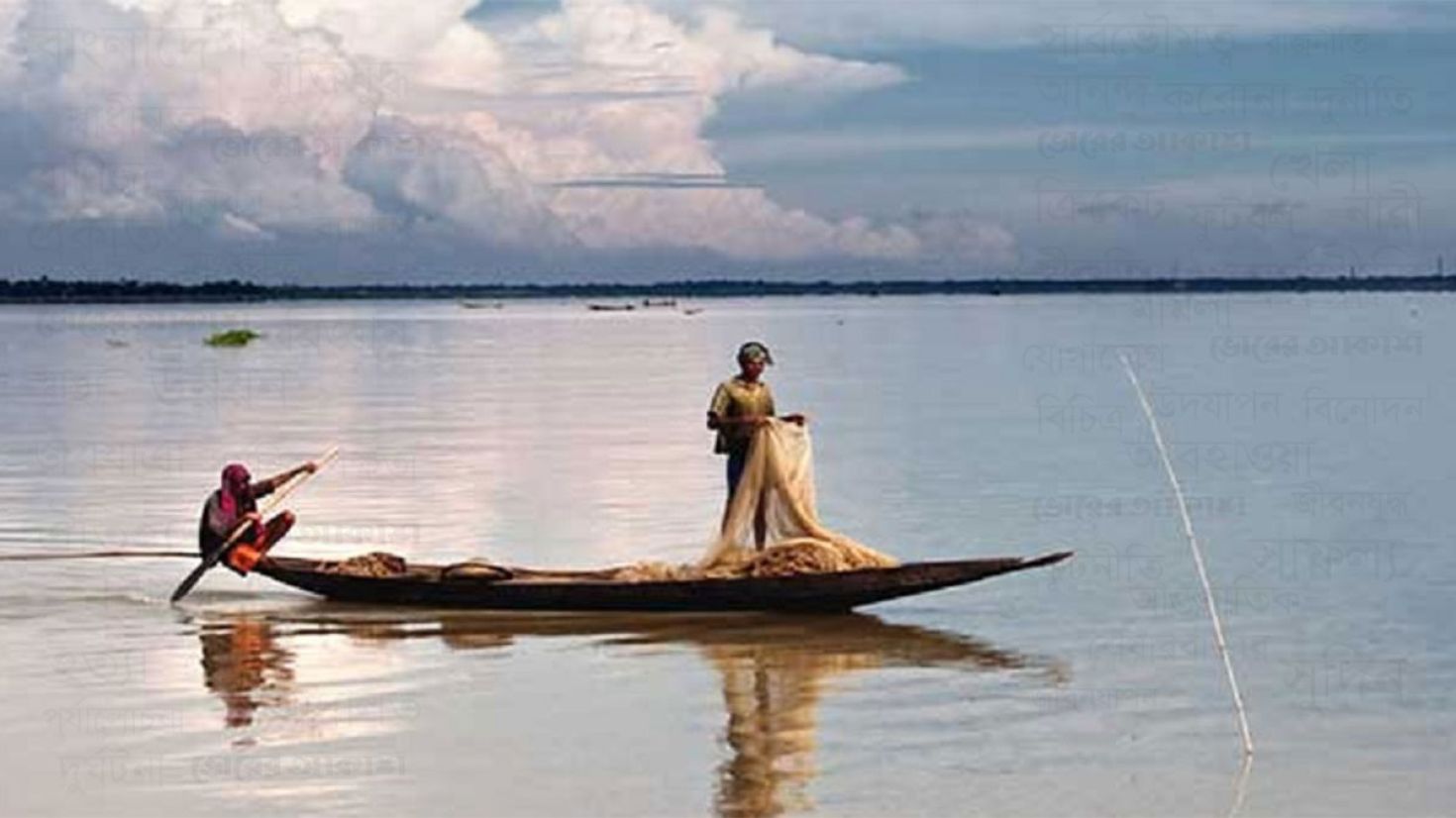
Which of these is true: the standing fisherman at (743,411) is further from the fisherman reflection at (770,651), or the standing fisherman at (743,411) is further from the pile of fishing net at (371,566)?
the pile of fishing net at (371,566)

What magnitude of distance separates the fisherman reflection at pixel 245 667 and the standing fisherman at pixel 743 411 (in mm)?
2869

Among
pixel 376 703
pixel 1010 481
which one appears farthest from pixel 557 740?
pixel 1010 481

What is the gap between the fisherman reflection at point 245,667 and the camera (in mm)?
12258

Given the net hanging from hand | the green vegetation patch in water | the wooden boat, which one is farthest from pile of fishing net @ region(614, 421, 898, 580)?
the green vegetation patch in water

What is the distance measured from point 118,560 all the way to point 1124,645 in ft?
25.9

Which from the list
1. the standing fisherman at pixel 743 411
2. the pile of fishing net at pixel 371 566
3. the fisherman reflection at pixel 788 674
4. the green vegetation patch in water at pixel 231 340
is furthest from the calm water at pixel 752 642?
the green vegetation patch in water at pixel 231 340

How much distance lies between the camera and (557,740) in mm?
11383

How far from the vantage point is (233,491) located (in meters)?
15.8

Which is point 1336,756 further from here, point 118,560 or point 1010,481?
point 1010,481

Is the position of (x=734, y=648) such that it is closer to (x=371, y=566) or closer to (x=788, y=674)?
(x=788, y=674)

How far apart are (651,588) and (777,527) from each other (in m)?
0.94

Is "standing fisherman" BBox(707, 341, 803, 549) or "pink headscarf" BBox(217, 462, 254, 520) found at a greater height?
"standing fisherman" BBox(707, 341, 803, 549)

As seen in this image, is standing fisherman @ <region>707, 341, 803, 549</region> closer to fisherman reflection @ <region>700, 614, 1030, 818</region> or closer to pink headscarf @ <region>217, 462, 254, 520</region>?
fisherman reflection @ <region>700, 614, 1030, 818</region>

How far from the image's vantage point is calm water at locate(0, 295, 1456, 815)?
10.5 metres
